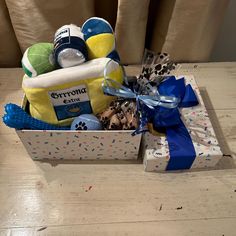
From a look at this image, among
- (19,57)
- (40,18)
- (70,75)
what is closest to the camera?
(70,75)

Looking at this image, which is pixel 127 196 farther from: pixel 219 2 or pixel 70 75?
pixel 219 2

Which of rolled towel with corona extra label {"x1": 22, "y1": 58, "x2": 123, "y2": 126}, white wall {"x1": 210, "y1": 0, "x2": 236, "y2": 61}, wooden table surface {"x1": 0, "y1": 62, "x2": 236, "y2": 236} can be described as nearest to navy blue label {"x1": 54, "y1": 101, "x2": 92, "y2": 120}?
rolled towel with corona extra label {"x1": 22, "y1": 58, "x2": 123, "y2": 126}

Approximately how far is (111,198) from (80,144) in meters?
0.12

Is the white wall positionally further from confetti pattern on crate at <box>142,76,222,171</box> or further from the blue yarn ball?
the blue yarn ball

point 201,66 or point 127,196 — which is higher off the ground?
point 201,66

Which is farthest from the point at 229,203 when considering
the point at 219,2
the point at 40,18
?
the point at 40,18

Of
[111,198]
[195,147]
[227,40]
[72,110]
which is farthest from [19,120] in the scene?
[227,40]

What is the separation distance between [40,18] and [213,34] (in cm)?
42

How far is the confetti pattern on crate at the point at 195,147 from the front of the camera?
553 millimetres

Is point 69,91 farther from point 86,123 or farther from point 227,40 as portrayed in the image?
point 227,40

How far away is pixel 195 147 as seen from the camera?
0.56 m

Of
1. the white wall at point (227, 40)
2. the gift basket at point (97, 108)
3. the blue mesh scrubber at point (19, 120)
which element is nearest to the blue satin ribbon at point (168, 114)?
the gift basket at point (97, 108)

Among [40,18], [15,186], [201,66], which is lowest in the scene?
[15,186]

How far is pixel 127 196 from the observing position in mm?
551
